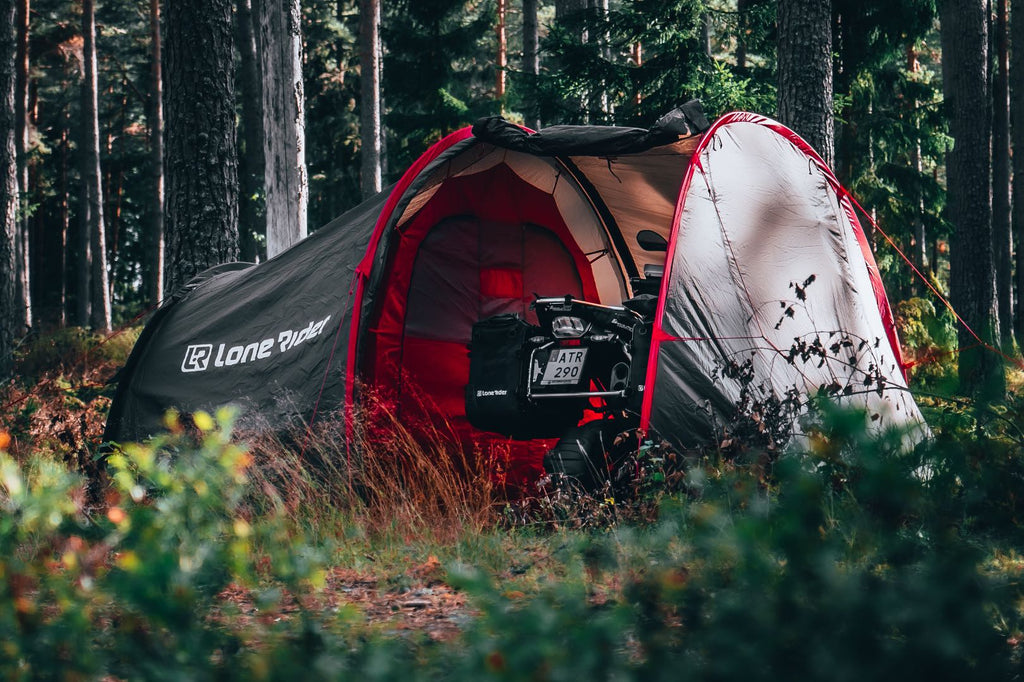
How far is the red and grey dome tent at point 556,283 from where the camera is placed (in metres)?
4.97

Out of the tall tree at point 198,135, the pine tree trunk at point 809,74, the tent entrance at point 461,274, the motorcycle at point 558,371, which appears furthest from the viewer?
the pine tree trunk at point 809,74

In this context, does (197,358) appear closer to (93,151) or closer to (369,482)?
(369,482)

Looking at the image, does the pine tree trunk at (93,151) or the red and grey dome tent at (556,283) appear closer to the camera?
the red and grey dome tent at (556,283)

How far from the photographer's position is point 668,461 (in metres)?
4.41

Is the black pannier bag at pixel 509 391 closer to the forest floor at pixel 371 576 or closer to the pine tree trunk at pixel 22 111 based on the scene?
the forest floor at pixel 371 576

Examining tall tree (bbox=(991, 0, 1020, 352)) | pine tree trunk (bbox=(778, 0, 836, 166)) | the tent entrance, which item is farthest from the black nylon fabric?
tall tree (bbox=(991, 0, 1020, 352))

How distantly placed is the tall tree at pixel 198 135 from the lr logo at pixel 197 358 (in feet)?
3.75

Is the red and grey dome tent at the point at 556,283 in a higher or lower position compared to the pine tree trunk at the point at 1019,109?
lower

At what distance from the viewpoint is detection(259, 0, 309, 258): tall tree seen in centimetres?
932

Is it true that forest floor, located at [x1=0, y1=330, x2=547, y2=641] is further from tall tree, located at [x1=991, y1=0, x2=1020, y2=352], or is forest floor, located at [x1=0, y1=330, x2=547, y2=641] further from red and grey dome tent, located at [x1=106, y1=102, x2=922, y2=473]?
tall tree, located at [x1=991, y1=0, x2=1020, y2=352]

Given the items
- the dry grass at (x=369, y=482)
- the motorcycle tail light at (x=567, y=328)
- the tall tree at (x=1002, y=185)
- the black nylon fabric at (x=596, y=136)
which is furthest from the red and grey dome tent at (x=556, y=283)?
the tall tree at (x=1002, y=185)

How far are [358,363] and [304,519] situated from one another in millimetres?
1278

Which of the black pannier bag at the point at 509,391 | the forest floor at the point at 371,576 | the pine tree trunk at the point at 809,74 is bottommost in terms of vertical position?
the forest floor at the point at 371,576

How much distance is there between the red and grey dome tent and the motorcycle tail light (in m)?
0.63
